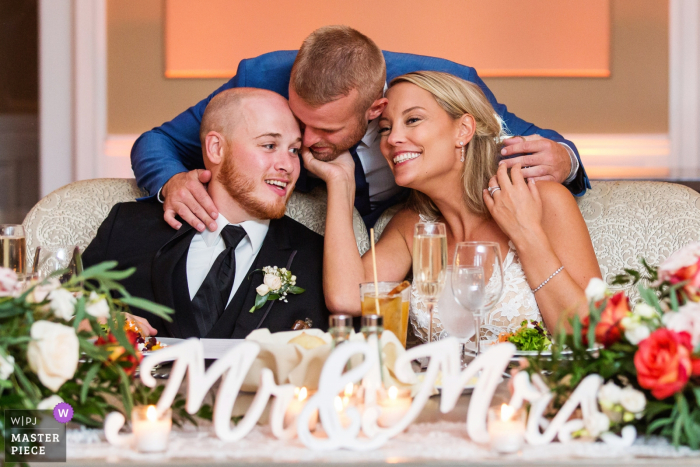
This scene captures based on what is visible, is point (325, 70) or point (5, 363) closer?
point (5, 363)

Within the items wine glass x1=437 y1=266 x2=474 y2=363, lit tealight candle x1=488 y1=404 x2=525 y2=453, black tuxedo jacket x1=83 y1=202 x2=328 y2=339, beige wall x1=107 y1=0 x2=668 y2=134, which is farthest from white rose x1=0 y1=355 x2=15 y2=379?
beige wall x1=107 y1=0 x2=668 y2=134

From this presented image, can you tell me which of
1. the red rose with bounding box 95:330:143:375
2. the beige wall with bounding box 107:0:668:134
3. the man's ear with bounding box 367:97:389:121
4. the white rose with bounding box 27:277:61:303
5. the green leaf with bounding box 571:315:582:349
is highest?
the beige wall with bounding box 107:0:668:134

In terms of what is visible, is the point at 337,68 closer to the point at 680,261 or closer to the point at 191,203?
the point at 191,203

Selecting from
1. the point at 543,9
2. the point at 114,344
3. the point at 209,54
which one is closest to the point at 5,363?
the point at 114,344

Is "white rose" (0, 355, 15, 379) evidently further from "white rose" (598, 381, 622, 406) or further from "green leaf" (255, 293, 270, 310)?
"green leaf" (255, 293, 270, 310)

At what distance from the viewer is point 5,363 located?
0.92 meters

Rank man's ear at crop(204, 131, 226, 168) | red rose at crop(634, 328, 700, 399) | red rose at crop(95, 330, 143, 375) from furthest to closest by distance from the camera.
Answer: man's ear at crop(204, 131, 226, 168) < red rose at crop(95, 330, 143, 375) < red rose at crop(634, 328, 700, 399)

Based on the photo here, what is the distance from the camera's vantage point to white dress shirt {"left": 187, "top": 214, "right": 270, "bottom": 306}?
2.41 meters

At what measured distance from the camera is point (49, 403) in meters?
0.96

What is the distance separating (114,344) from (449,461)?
0.54 metres

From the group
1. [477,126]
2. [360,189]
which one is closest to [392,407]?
[477,126]

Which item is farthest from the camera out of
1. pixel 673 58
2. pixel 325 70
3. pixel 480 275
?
pixel 673 58

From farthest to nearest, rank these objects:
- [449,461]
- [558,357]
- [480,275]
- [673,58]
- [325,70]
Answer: [673,58] < [325,70] < [480,275] < [558,357] < [449,461]

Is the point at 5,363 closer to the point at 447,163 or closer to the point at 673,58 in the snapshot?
the point at 447,163
